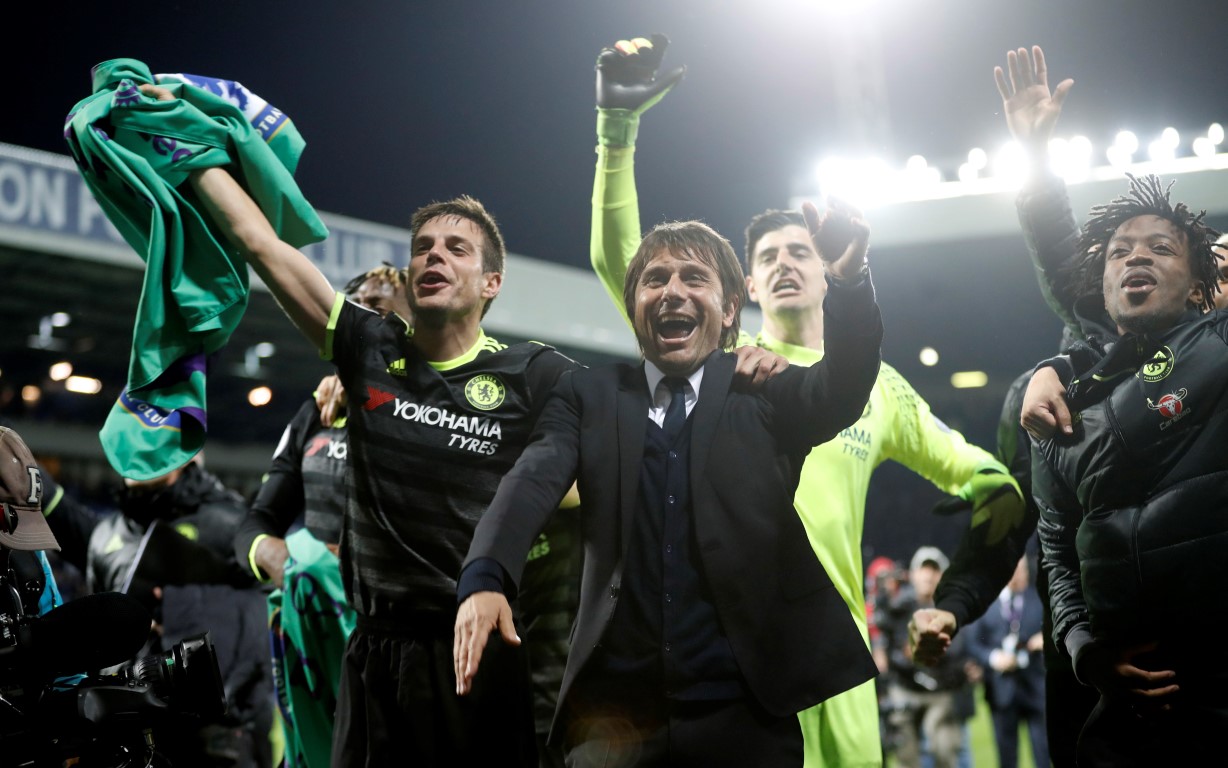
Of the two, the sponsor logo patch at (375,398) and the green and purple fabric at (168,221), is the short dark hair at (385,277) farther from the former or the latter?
the sponsor logo patch at (375,398)

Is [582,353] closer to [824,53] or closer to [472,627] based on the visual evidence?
[824,53]

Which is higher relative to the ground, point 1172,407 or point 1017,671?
point 1172,407

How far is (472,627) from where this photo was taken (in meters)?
2.12

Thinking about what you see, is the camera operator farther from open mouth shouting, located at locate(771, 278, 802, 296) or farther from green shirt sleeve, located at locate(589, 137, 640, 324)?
open mouth shouting, located at locate(771, 278, 802, 296)

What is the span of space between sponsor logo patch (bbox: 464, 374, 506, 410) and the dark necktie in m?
0.70

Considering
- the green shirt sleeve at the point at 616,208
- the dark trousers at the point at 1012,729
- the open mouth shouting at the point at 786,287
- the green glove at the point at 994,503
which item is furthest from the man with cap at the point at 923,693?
the green shirt sleeve at the point at 616,208

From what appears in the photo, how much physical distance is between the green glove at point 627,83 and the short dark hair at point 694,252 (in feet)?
2.67

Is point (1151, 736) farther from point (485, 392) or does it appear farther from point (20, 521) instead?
point (20, 521)

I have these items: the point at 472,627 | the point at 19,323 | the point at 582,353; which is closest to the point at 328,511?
the point at 472,627

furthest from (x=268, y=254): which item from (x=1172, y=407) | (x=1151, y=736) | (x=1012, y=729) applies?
(x=1012, y=729)

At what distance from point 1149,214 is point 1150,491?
2.52 feet

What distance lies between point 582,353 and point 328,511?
450 inches

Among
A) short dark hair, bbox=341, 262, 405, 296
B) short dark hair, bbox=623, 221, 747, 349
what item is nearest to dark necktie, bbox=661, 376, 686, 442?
short dark hair, bbox=623, 221, 747, 349

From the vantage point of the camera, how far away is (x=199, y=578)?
559 cm
